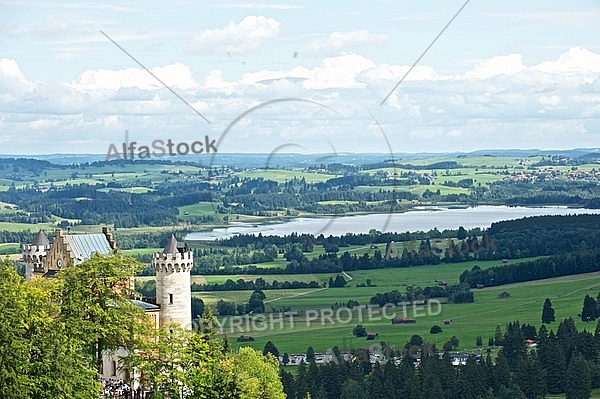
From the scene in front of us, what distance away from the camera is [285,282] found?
19788 cm

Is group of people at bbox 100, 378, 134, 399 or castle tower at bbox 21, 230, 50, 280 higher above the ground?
castle tower at bbox 21, 230, 50, 280

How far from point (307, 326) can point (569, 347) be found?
129ft

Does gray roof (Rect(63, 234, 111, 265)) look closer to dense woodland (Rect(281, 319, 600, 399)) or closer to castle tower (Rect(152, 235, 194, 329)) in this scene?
castle tower (Rect(152, 235, 194, 329))

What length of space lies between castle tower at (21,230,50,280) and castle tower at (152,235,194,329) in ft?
32.0

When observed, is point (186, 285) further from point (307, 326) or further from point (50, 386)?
point (307, 326)

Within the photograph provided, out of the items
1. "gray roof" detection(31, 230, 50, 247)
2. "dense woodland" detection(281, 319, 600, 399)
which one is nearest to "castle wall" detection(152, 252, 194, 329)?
"gray roof" detection(31, 230, 50, 247)

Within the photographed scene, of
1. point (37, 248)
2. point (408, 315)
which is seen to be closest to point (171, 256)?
point (37, 248)

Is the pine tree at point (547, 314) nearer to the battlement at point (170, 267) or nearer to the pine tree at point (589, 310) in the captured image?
the pine tree at point (589, 310)

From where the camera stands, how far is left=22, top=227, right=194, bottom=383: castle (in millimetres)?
65438

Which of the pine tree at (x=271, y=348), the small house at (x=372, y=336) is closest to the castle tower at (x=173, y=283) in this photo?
the pine tree at (x=271, y=348)

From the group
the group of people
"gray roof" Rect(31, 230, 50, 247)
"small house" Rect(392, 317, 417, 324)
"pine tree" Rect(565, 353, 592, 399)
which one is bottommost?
"pine tree" Rect(565, 353, 592, 399)

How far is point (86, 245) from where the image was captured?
7269cm

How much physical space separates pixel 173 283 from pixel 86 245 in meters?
9.26

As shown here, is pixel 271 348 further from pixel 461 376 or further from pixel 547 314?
pixel 547 314
